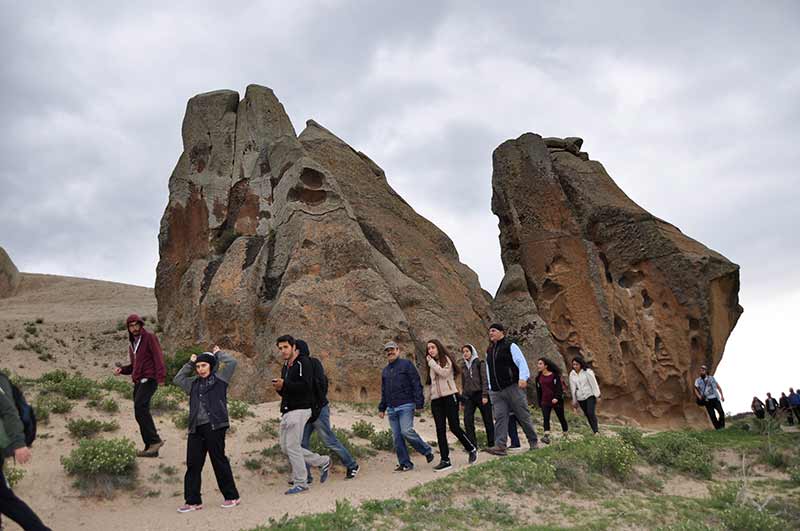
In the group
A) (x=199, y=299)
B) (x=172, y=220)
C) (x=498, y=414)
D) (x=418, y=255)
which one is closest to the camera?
(x=498, y=414)

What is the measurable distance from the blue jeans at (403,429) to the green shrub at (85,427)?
4113 mm

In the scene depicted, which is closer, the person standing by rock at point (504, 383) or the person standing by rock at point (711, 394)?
the person standing by rock at point (504, 383)

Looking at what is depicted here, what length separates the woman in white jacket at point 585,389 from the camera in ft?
42.6

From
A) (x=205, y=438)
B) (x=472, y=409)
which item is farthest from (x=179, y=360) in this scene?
(x=205, y=438)

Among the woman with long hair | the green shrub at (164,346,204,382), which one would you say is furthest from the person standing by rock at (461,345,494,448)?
the green shrub at (164,346,204,382)

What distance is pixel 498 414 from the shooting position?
10789 millimetres

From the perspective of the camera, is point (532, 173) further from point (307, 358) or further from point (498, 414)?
point (307, 358)

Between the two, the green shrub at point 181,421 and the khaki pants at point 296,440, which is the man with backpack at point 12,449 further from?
the green shrub at point 181,421

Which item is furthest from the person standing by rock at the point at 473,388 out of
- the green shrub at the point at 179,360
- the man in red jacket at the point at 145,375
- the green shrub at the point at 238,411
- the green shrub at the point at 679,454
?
the green shrub at the point at 179,360

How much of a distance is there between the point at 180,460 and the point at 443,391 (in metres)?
3.67

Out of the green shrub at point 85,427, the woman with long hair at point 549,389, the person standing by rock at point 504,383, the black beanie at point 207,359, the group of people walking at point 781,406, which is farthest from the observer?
the group of people walking at point 781,406

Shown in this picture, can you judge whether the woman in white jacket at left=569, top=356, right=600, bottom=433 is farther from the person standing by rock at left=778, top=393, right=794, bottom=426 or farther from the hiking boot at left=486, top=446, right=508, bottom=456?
the person standing by rock at left=778, top=393, right=794, bottom=426

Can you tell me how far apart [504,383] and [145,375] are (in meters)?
5.02

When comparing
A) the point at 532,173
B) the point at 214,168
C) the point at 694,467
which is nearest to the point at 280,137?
the point at 214,168
